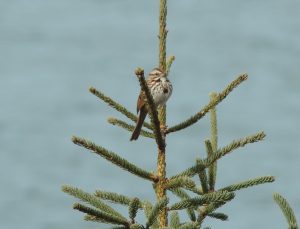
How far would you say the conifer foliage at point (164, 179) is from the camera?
4.59 meters

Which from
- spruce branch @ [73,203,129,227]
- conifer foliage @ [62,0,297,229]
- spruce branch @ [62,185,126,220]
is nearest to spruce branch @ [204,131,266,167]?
conifer foliage @ [62,0,297,229]

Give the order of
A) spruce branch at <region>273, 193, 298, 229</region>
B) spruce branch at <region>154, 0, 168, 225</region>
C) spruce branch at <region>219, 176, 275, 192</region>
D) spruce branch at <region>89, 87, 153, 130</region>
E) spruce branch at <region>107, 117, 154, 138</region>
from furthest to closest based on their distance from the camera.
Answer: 1. spruce branch at <region>107, 117, 154, 138</region>
2. spruce branch at <region>89, 87, 153, 130</region>
3. spruce branch at <region>154, 0, 168, 225</region>
4. spruce branch at <region>219, 176, 275, 192</region>
5. spruce branch at <region>273, 193, 298, 229</region>

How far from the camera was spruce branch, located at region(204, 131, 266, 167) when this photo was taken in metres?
5.14

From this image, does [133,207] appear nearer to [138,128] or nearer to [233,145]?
[233,145]

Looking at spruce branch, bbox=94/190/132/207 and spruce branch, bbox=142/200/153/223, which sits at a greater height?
spruce branch, bbox=94/190/132/207

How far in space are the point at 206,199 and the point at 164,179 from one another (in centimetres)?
56

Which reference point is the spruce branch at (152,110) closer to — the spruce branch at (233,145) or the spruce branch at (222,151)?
the spruce branch at (222,151)

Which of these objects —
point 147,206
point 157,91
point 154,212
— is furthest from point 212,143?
point 157,91

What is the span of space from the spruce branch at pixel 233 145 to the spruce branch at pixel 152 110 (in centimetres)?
46

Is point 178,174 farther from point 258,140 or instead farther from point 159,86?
point 159,86

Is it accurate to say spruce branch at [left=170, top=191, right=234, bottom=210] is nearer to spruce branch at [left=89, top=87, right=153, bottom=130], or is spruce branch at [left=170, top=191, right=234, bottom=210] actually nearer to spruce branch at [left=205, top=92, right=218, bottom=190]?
spruce branch at [left=205, top=92, right=218, bottom=190]

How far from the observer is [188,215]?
5.77 meters

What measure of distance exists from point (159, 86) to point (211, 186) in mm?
2130

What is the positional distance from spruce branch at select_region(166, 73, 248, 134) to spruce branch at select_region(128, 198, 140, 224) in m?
1.61
